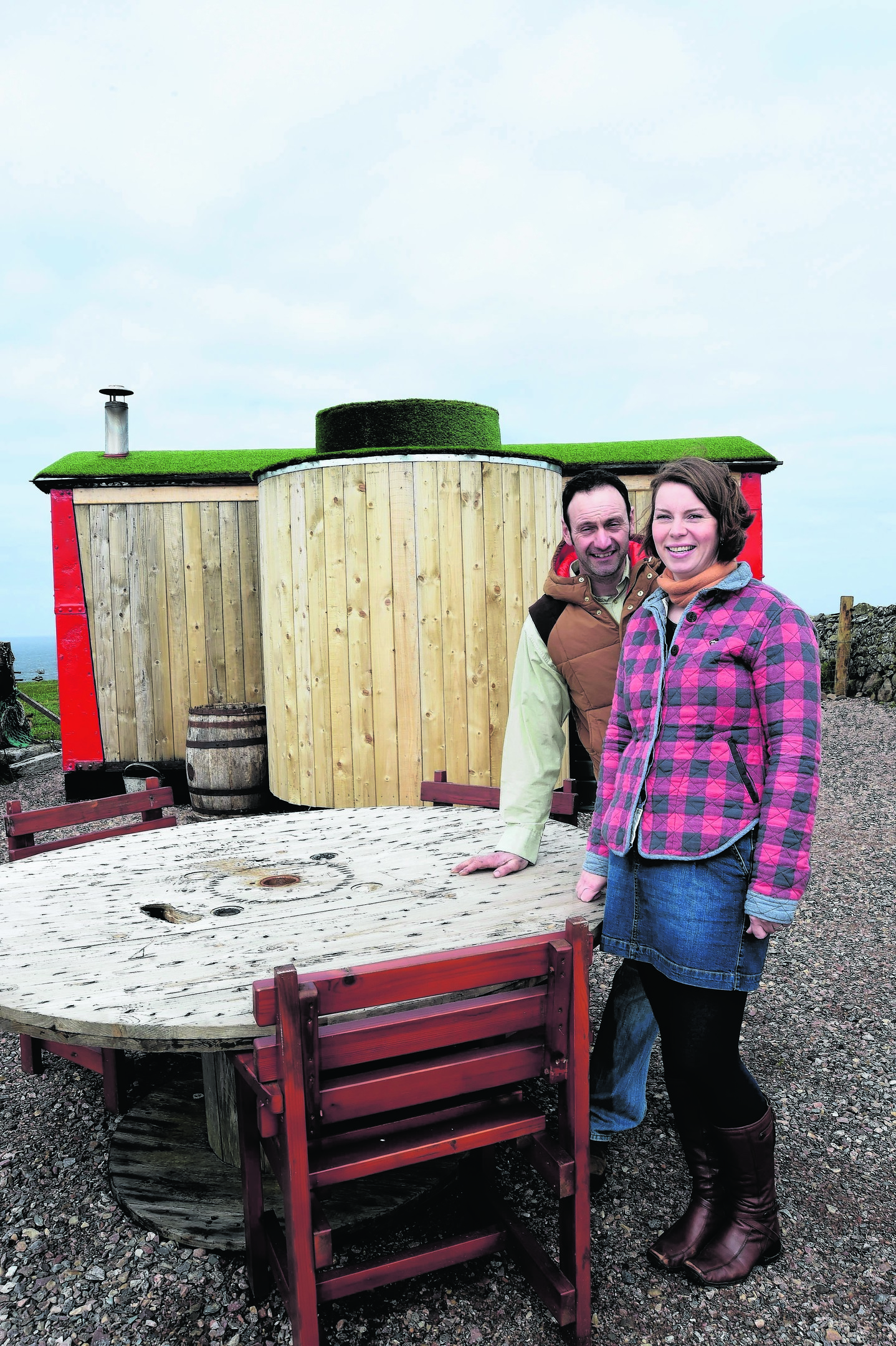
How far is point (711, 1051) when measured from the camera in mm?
1828

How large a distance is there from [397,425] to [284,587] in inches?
50.2

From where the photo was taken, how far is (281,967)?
1403 mm

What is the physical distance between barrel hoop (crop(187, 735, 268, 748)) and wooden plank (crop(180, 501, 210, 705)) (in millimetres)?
1021

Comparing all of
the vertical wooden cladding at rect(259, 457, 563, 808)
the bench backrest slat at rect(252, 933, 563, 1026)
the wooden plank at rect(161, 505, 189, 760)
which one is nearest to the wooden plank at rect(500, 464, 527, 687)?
the vertical wooden cladding at rect(259, 457, 563, 808)

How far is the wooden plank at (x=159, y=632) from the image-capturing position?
7.02 meters

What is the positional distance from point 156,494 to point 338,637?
2.53m

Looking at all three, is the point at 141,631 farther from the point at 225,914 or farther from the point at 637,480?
the point at 225,914

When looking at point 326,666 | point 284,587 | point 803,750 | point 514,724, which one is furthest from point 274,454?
point 803,750

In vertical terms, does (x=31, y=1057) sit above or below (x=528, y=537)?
below

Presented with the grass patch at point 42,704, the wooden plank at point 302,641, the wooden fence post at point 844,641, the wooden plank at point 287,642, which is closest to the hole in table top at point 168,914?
the wooden plank at point 302,641

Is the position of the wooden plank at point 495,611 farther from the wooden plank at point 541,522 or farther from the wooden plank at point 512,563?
the wooden plank at point 541,522

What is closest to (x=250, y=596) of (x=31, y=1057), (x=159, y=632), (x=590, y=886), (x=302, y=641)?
(x=159, y=632)

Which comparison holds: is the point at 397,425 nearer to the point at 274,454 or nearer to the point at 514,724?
the point at 274,454

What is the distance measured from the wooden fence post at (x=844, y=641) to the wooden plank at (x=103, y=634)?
11.0m
